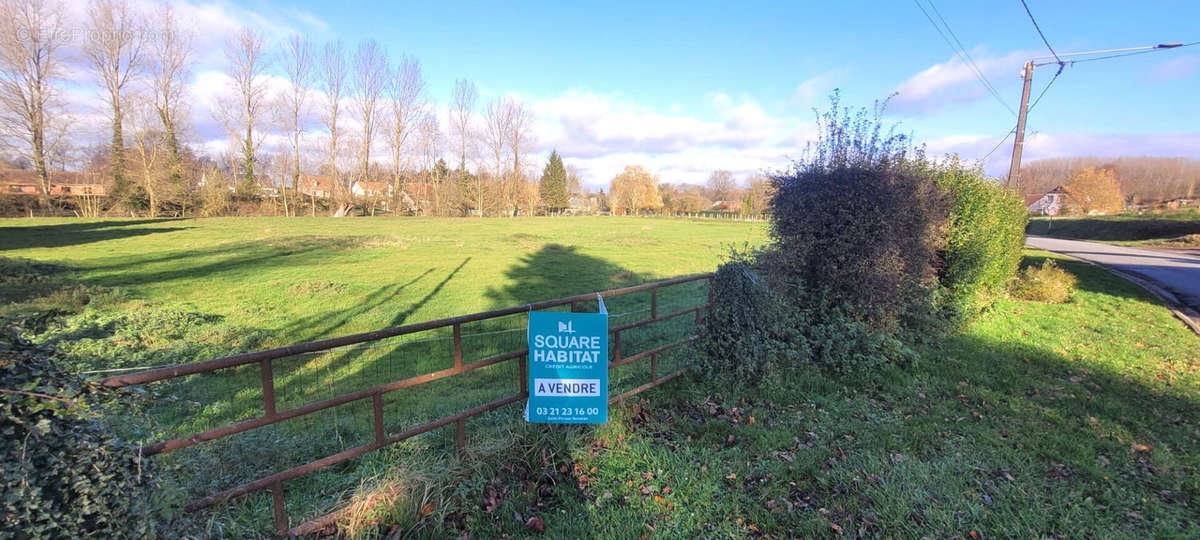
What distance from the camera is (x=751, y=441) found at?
3.82 meters

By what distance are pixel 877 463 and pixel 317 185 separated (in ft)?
210

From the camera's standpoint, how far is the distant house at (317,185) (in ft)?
175

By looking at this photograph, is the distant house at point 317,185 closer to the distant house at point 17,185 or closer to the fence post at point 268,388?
the distant house at point 17,185

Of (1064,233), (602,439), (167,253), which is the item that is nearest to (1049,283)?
(602,439)

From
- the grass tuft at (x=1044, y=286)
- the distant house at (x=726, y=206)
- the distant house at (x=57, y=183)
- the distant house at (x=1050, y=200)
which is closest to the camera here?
the grass tuft at (x=1044, y=286)

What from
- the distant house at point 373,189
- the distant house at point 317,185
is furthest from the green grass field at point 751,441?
the distant house at point 373,189

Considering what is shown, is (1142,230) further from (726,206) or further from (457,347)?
(726,206)

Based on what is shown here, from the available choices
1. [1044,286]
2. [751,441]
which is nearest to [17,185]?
[751,441]

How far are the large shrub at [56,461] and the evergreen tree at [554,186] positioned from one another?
76352mm

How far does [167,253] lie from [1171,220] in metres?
59.0

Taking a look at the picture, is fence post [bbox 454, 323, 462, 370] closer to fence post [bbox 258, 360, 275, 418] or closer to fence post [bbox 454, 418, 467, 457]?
fence post [bbox 454, 418, 467, 457]

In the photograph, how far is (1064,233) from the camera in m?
42.6

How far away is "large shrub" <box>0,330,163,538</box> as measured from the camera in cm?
142

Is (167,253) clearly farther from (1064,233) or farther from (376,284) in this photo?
(1064,233)
